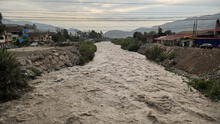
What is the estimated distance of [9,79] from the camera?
9.57 meters

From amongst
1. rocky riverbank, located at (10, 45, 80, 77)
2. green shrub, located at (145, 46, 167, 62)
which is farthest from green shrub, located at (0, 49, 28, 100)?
green shrub, located at (145, 46, 167, 62)

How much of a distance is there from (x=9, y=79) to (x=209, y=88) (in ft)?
42.9

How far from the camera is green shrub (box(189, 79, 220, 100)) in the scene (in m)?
10.5

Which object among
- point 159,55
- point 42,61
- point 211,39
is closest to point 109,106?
point 42,61

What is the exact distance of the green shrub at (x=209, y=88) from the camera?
34.5 feet

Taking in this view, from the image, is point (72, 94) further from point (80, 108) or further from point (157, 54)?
point (157, 54)

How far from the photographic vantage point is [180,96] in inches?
412

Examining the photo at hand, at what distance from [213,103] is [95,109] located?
695 centimetres

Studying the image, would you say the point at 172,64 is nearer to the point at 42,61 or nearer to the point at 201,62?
the point at 201,62

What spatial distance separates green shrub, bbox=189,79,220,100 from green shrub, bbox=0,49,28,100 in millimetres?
11958

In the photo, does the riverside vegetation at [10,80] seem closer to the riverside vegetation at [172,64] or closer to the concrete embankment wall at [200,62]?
the riverside vegetation at [172,64]

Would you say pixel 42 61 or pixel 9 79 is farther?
pixel 42 61

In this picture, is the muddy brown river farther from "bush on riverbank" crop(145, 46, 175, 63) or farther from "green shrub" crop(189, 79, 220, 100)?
"bush on riverbank" crop(145, 46, 175, 63)

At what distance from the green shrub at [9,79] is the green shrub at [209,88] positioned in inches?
471
